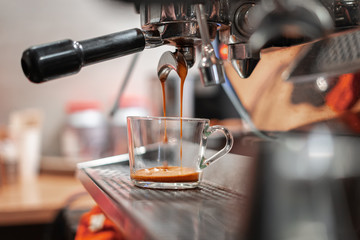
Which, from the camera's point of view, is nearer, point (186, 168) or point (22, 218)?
point (186, 168)

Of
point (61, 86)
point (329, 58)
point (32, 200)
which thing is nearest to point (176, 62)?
point (329, 58)

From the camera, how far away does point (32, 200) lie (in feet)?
4.67

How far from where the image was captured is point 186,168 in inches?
18.1

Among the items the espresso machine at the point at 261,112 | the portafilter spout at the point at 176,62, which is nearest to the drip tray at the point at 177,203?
the espresso machine at the point at 261,112

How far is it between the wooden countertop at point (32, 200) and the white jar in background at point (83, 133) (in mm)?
510

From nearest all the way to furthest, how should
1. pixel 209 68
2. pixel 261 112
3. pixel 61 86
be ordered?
pixel 209 68
pixel 261 112
pixel 61 86

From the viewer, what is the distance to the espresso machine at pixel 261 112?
0.22m

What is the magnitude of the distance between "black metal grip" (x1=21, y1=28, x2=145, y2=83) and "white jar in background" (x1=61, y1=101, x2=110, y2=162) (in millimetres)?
1933

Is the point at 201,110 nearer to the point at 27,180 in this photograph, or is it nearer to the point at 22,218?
the point at 27,180

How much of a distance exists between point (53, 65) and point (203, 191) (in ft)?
0.62

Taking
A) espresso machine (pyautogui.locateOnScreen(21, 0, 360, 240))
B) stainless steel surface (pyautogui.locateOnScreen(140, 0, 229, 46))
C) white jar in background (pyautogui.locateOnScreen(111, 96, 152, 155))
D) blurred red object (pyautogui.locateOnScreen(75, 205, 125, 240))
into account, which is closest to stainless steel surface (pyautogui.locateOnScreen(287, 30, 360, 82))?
espresso machine (pyautogui.locateOnScreen(21, 0, 360, 240))

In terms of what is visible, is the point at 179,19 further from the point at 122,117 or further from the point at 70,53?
the point at 122,117

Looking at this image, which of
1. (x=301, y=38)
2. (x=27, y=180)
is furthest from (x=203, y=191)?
(x=27, y=180)

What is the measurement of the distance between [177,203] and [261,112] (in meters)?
0.30
